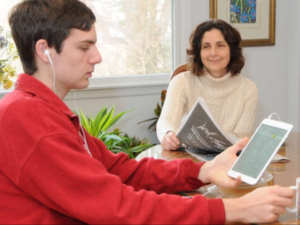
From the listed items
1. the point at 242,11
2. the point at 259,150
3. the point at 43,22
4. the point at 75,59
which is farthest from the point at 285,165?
the point at 242,11

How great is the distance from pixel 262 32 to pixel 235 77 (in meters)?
1.37

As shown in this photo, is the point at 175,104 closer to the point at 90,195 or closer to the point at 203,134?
the point at 203,134

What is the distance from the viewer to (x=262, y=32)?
3594 millimetres

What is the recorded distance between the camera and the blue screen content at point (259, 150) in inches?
43.6

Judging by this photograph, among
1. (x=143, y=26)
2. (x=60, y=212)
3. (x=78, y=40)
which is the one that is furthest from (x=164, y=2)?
(x=60, y=212)

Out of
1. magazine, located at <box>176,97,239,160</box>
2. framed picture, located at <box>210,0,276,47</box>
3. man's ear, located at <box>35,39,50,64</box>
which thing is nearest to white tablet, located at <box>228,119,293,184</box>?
magazine, located at <box>176,97,239,160</box>

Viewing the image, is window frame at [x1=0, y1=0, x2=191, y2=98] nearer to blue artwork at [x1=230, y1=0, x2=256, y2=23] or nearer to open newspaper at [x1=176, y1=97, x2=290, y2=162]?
blue artwork at [x1=230, y1=0, x2=256, y2=23]

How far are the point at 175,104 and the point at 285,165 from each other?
2.80 feet

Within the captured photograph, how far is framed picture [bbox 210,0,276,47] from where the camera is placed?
3.41m

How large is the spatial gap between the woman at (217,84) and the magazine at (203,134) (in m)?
0.53

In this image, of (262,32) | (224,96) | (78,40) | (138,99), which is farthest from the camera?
(262,32)

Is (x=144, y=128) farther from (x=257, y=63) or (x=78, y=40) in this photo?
(x=78, y=40)

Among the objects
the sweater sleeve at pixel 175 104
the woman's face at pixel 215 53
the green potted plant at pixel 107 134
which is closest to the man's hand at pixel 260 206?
the sweater sleeve at pixel 175 104

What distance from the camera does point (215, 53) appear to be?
2.35m
